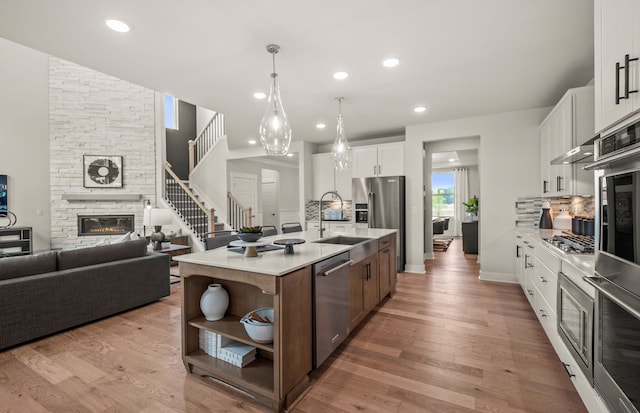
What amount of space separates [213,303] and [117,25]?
86.7 inches

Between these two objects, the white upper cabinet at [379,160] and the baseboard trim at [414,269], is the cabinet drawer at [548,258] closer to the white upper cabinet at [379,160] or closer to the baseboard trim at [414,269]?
the baseboard trim at [414,269]

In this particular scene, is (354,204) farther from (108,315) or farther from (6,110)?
(6,110)

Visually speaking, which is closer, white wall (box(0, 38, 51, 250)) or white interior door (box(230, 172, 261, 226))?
white wall (box(0, 38, 51, 250))

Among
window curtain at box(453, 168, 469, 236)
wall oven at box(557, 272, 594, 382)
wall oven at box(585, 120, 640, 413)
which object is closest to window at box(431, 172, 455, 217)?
window curtain at box(453, 168, 469, 236)

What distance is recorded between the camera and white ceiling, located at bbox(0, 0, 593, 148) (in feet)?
6.93

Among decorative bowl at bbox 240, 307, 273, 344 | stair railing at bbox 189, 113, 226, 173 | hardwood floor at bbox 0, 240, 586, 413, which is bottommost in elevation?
hardwood floor at bbox 0, 240, 586, 413

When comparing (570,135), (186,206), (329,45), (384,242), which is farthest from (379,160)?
(186,206)

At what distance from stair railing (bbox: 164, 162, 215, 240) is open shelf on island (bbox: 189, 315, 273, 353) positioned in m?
5.31

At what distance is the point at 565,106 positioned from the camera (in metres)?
3.13

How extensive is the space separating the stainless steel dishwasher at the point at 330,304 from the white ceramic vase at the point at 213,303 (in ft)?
2.30

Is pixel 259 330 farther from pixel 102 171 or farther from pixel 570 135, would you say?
pixel 102 171

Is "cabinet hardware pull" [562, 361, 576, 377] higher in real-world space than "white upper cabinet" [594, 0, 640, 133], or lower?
lower

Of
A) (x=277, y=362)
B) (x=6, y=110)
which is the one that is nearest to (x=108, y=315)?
(x=277, y=362)

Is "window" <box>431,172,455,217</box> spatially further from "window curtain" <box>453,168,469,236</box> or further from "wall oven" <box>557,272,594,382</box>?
"wall oven" <box>557,272,594,382</box>
